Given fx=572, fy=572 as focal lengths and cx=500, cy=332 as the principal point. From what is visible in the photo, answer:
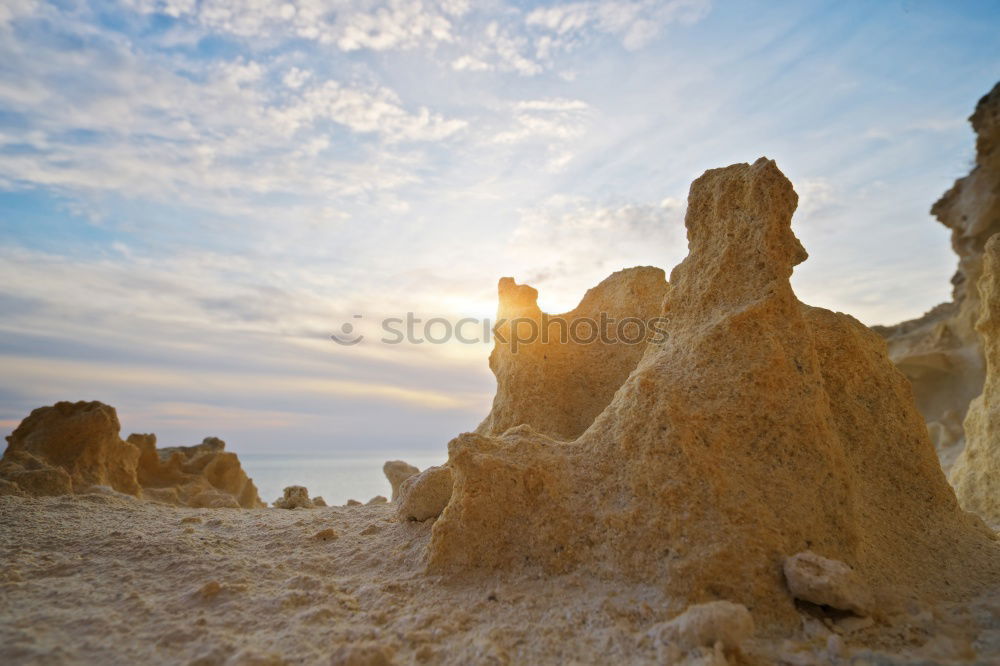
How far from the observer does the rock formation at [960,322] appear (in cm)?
1475

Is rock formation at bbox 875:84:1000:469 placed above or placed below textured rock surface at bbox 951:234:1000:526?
above

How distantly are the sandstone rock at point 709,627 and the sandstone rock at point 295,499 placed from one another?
7272 millimetres

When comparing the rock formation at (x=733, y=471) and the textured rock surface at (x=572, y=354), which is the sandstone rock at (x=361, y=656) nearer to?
the rock formation at (x=733, y=471)

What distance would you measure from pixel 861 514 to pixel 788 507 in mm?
1175

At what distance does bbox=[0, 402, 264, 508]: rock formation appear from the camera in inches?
301

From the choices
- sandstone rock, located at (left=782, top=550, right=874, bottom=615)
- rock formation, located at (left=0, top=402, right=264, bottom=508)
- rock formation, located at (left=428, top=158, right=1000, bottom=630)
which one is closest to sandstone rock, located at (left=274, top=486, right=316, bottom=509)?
rock formation, located at (left=0, top=402, right=264, bottom=508)

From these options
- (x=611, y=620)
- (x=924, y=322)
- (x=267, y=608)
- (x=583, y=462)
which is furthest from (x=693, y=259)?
(x=924, y=322)

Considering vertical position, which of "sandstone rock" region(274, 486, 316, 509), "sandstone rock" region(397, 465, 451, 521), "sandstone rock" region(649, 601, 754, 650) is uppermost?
"sandstone rock" region(397, 465, 451, 521)

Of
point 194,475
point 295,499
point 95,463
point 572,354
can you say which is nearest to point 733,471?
point 572,354

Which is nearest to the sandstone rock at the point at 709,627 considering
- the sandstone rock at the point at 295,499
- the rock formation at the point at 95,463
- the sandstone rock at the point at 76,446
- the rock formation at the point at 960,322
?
the sandstone rock at the point at 295,499

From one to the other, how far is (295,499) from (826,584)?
7.98 meters

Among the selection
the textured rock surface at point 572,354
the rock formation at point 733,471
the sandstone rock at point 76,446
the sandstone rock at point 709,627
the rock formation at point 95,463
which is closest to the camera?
the sandstone rock at point 709,627

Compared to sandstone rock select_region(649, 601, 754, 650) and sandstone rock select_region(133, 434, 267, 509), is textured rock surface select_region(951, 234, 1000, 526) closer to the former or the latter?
sandstone rock select_region(649, 601, 754, 650)

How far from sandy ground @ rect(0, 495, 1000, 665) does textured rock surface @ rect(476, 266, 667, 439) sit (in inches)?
94.4
